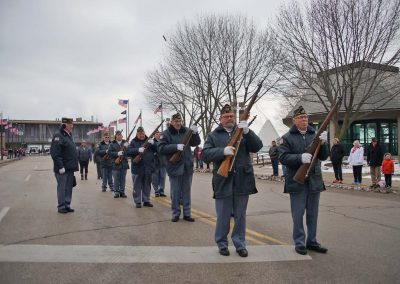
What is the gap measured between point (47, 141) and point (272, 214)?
108 m

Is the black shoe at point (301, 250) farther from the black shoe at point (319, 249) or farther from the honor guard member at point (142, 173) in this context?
the honor guard member at point (142, 173)

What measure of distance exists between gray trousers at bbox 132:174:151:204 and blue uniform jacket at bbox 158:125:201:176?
6.79 feet

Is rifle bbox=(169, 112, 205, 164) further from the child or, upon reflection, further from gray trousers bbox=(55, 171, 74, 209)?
the child

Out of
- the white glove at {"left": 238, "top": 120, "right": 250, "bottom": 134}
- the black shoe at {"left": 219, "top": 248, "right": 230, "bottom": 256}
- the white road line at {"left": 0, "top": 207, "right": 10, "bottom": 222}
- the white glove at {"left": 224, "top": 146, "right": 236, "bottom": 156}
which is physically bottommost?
the white road line at {"left": 0, "top": 207, "right": 10, "bottom": 222}

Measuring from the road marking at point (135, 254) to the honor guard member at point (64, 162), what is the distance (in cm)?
310

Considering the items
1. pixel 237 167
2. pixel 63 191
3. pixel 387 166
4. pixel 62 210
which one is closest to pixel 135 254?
pixel 237 167

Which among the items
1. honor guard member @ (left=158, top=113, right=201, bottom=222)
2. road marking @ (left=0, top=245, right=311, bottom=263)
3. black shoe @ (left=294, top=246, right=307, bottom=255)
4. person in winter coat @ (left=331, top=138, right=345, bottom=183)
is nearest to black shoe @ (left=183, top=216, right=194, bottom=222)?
honor guard member @ (left=158, top=113, right=201, bottom=222)

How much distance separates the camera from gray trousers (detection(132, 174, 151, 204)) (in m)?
9.77

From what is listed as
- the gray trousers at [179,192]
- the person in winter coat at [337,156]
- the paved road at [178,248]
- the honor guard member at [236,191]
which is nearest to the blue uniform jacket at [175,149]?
the gray trousers at [179,192]

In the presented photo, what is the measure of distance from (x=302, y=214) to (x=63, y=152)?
18.7ft

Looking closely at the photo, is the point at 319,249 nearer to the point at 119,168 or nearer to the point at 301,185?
the point at 301,185

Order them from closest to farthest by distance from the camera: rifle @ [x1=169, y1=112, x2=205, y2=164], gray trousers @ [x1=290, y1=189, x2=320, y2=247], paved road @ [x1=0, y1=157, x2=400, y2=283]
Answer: paved road @ [x1=0, y1=157, x2=400, y2=283] < gray trousers @ [x1=290, y1=189, x2=320, y2=247] < rifle @ [x1=169, y1=112, x2=205, y2=164]

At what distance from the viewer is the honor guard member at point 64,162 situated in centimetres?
880

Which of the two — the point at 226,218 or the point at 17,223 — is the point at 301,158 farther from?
the point at 17,223
